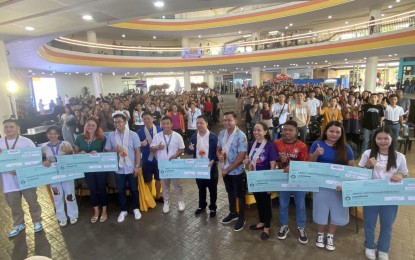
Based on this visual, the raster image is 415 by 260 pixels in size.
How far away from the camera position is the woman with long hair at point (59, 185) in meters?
4.04

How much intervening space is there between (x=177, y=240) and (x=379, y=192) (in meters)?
2.72

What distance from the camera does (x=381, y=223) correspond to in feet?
9.85

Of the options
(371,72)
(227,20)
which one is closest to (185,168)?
(371,72)

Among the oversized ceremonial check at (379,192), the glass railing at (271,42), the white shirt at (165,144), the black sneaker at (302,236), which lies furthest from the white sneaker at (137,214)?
the glass railing at (271,42)

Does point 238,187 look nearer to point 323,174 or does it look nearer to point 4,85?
point 323,174

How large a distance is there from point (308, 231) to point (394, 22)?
15800 mm

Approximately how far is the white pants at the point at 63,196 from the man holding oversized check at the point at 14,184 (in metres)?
0.34

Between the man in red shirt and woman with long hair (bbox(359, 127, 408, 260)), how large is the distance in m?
0.73

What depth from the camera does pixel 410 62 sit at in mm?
21031

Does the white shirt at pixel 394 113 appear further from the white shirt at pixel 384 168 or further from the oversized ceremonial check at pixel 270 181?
the oversized ceremonial check at pixel 270 181

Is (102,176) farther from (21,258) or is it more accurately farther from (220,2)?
(220,2)

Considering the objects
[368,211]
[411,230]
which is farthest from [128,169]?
[411,230]

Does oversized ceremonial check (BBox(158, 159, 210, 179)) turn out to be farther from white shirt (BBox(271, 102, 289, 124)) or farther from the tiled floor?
white shirt (BBox(271, 102, 289, 124))

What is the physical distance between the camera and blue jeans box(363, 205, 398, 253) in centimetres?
293
